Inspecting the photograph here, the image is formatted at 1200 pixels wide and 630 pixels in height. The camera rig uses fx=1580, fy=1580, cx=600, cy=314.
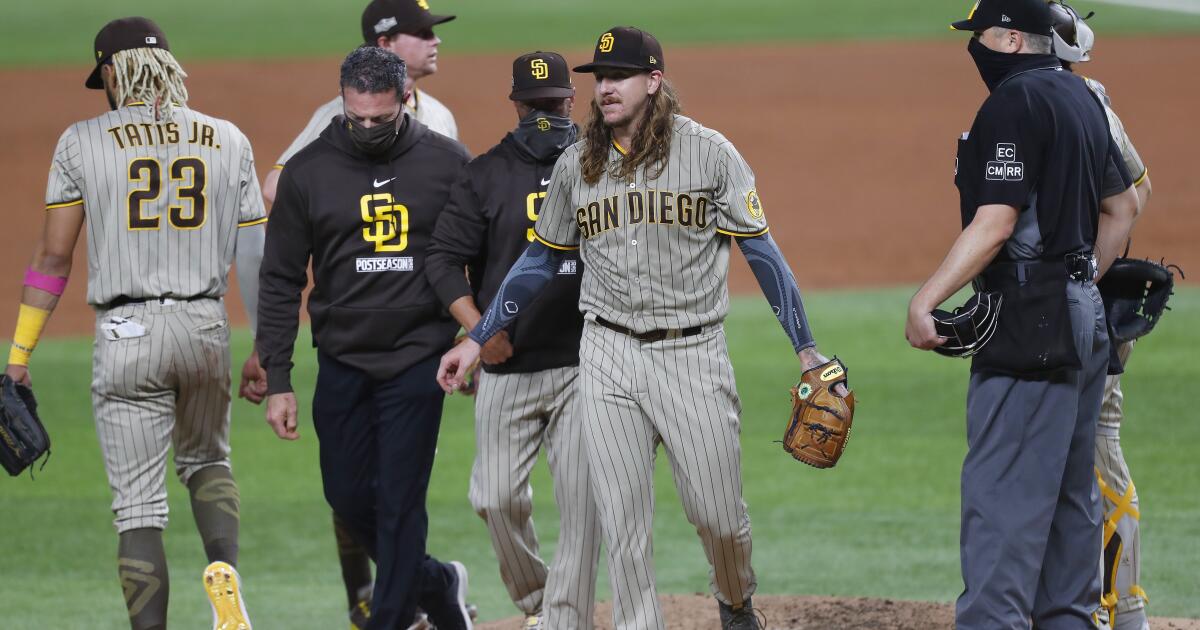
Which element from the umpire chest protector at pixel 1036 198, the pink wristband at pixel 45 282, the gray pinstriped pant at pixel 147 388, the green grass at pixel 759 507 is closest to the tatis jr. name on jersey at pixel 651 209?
the umpire chest protector at pixel 1036 198

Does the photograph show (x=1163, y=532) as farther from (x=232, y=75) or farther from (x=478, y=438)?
(x=232, y=75)

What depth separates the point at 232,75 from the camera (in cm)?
2155

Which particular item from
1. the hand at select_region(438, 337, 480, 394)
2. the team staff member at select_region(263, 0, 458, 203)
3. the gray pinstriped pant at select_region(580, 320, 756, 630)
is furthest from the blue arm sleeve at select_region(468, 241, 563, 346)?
the team staff member at select_region(263, 0, 458, 203)

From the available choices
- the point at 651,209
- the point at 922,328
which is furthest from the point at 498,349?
the point at 922,328

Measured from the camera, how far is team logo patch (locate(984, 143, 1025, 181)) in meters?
4.16

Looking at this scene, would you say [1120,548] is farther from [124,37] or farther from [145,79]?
[124,37]

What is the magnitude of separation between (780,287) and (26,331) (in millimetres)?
2541

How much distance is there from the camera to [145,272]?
5148 mm

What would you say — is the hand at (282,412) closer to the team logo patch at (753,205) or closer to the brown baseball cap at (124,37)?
the brown baseball cap at (124,37)

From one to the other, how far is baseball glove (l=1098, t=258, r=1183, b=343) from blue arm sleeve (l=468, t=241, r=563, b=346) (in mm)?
1716

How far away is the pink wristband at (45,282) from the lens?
5238 millimetres

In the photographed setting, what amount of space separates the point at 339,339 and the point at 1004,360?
216 cm

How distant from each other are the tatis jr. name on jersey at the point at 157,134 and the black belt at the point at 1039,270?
2.60 metres

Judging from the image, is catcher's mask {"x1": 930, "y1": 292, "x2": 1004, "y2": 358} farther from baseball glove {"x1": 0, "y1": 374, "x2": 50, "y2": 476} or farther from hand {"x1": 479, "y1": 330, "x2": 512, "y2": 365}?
baseball glove {"x1": 0, "y1": 374, "x2": 50, "y2": 476}
